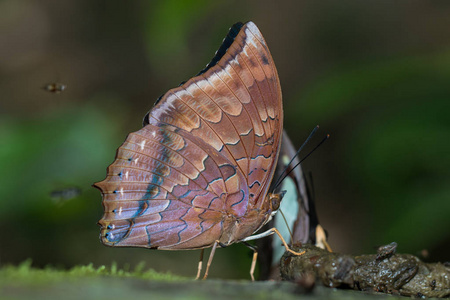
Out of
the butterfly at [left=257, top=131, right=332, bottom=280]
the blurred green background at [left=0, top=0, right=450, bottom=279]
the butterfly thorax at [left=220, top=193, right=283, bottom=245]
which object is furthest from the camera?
the blurred green background at [left=0, top=0, right=450, bottom=279]

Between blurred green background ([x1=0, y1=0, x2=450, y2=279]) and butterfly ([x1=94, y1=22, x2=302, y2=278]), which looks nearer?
butterfly ([x1=94, y1=22, x2=302, y2=278])

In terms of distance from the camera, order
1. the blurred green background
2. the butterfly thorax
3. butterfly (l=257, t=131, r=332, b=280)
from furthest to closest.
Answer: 1. the blurred green background
2. butterfly (l=257, t=131, r=332, b=280)
3. the butterfly thorax

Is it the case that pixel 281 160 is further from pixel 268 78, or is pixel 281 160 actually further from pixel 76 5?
pixel 76 5

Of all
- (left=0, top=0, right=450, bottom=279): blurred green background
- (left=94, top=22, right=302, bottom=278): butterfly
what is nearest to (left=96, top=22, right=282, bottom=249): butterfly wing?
(left=94, top=22, right=302, bottom=278): butterfly

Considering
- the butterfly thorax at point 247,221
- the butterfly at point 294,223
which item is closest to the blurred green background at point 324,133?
the butterfly at point 294,223

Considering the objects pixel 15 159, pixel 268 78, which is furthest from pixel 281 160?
pixel 15 159

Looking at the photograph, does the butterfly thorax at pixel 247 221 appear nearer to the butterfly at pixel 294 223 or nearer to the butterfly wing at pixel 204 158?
the butterfly wing at pixel 204 158

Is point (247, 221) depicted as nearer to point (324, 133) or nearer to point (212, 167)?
point (212, 167)

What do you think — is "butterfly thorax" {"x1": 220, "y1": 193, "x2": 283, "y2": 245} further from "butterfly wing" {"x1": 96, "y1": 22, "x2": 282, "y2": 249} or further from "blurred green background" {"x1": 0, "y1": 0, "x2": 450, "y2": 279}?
"blurred green background" {"x1": 0, "y1": 0, "x2": 450, "y2": 279}

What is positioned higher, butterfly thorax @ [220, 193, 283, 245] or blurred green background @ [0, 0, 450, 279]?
blurred green background @ [0, 0, 450, 279]
